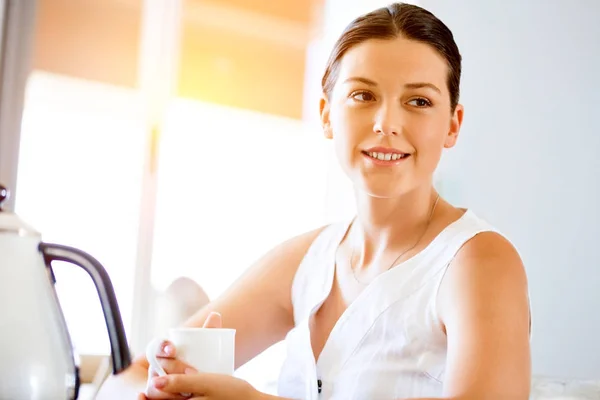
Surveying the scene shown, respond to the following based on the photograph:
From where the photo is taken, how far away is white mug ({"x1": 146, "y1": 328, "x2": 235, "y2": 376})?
0.84 m

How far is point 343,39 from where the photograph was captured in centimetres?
116

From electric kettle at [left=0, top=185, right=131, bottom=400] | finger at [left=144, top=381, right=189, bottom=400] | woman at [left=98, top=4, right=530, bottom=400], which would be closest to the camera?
electric kettle at [left=0, top=185, right=131, bottom=400]

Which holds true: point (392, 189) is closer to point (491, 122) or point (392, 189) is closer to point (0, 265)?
point (0, 265)

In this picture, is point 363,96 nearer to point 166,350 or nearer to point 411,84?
point 411,84

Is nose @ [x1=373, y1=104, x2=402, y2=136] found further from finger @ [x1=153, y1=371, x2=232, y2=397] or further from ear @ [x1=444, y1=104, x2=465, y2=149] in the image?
finger @ [x1=153, y1=371, x2=232, y2=397]

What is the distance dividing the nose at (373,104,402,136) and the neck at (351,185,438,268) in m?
0.12

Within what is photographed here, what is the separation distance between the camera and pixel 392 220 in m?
1.18

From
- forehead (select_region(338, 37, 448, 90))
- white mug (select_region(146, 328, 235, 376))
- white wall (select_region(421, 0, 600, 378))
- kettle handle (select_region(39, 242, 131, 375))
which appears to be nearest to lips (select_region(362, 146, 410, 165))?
forehead (select_region(338, 37, 448, 90))

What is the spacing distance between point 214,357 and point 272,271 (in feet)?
1.64

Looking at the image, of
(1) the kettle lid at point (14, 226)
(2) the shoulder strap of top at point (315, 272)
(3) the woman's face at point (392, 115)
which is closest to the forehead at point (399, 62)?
(3) the woman's face at point (392, 115)

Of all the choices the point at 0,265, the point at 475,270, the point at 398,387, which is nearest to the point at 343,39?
the point at 475,270

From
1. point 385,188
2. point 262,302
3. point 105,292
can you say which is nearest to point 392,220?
point 385,188

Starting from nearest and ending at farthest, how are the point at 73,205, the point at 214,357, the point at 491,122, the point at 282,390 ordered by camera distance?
the point at 214,357 < the point at 282,390 < the point at 491,122 < the point at 73,205

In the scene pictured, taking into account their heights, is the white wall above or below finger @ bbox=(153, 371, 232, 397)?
above
